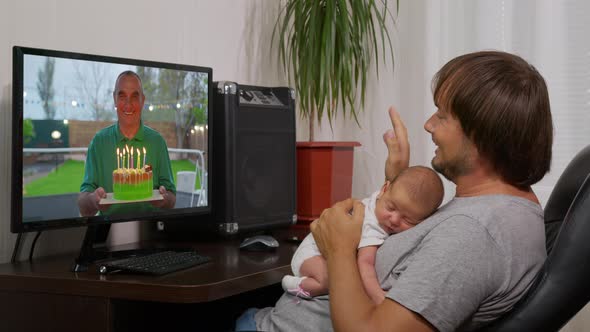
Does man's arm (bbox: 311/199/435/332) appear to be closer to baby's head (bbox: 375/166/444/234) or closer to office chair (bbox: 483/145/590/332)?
baby's head (bbox: 375/166/444/234)

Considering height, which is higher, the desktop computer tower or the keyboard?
the desktop computer tower

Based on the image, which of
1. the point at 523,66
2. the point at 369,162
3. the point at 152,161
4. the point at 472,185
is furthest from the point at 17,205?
the point at 369,162

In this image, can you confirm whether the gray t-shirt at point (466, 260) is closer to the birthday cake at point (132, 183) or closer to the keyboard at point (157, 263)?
the keyboard at point (157, 263)

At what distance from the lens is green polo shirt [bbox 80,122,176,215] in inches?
71.1

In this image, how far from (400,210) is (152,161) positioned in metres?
0.83

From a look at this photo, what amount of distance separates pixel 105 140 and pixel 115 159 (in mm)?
58

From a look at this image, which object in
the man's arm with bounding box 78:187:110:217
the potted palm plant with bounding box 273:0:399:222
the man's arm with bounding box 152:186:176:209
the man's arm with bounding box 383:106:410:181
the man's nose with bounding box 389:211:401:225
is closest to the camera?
→ the man's nose with bounding box 389:211:401:225

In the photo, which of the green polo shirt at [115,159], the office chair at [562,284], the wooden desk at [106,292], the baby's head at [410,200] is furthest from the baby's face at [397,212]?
the green polo shirt at [115,159]

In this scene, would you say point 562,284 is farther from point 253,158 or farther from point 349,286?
point 253,158

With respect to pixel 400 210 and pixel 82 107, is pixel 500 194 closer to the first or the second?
pixel 400 210

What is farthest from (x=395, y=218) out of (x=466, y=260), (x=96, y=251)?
(x=96, y=251)

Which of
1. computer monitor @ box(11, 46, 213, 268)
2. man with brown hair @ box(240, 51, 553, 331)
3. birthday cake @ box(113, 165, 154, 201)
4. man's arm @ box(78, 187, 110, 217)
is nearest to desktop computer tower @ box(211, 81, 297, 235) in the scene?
computer monitor @ box(11, 46, 213, 268)

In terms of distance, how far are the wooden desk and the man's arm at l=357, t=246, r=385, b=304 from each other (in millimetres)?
362

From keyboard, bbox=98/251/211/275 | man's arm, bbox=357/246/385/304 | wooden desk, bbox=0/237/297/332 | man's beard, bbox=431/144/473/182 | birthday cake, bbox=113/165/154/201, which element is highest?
man's beard, bbox=431/144/473/182
